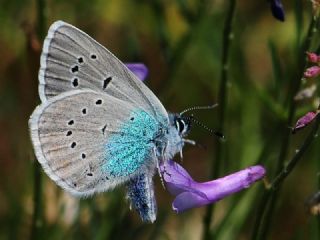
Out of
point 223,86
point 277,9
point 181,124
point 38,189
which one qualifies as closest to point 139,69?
point 181,124

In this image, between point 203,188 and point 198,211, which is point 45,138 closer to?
point 203,188

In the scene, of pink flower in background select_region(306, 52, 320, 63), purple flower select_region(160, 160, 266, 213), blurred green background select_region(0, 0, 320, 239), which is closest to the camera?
pink flower in background select_region(306, 52, 320, 63)

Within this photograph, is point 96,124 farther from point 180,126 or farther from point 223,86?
point 223,86

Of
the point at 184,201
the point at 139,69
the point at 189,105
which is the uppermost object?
the point at 139,69

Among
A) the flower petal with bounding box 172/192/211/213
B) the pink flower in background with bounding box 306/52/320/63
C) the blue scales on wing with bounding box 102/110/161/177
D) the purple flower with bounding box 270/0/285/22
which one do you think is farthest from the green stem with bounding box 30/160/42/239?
the pink flower in background with bounding box 306/52/320/63

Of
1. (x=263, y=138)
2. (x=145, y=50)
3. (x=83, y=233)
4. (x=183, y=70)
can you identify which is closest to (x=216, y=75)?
(x=183, y=70)

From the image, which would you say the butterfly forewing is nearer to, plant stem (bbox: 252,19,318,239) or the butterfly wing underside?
the butterfly wing underside

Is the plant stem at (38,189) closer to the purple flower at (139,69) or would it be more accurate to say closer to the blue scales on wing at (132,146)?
the blue scales on wing at (132,146)
